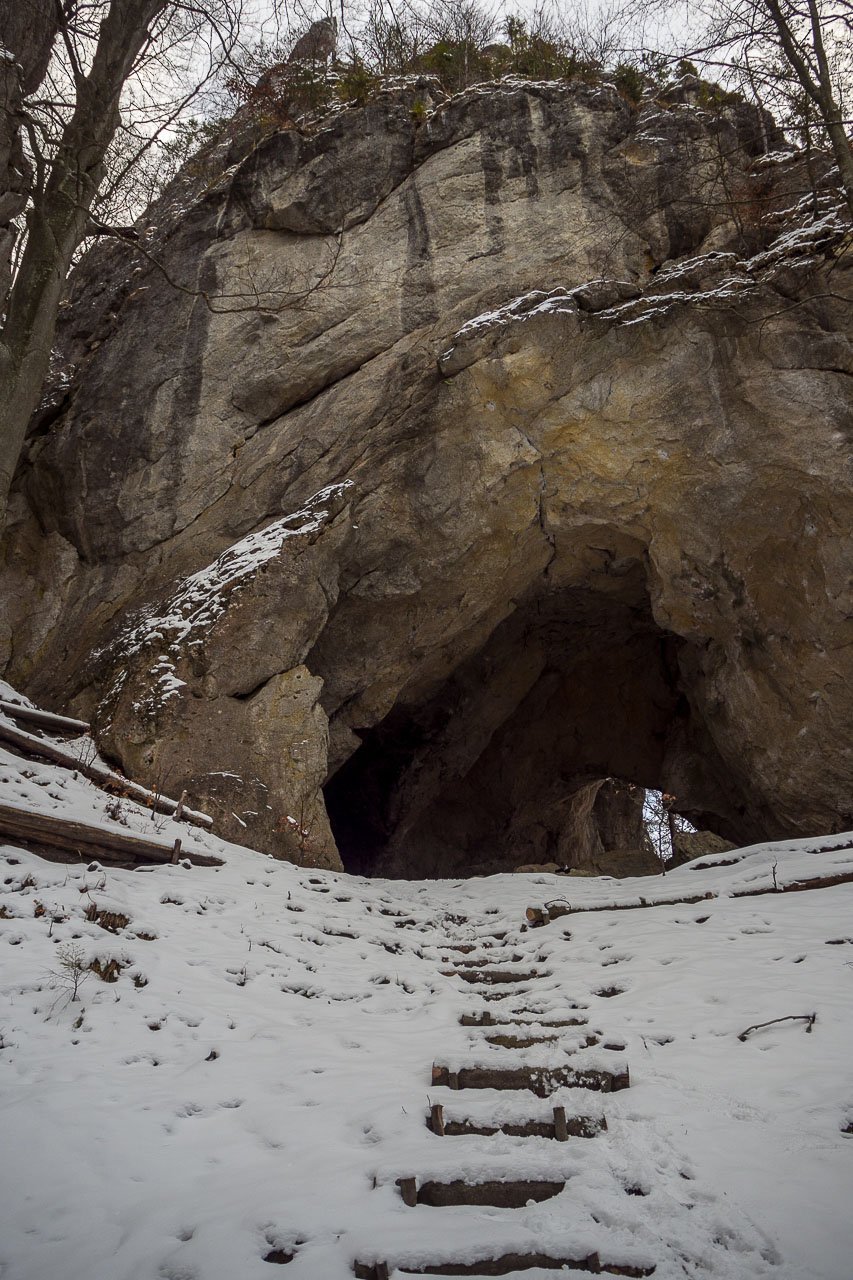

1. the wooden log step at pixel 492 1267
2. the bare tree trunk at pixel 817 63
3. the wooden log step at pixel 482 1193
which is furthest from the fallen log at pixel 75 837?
the bare tree trunk at pixel 817 63

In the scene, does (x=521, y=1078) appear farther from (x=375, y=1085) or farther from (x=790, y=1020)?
(x=790, y=1020)

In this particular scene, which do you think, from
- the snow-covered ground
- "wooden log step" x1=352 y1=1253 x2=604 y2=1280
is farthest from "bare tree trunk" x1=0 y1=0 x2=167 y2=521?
"wooden log step" x1=352 y1=1253 x2=604 y2=1280

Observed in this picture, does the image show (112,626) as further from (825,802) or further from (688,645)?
(825,802)

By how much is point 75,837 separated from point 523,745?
11172 mm

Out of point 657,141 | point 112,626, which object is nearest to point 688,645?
point 657,141

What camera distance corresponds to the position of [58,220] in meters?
7.46

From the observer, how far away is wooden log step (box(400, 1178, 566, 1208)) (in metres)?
2.48

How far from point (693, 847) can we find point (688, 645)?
324 cm

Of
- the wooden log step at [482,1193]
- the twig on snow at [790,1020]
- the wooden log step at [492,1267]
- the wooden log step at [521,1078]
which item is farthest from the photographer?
the twig on snow at [790,1020]

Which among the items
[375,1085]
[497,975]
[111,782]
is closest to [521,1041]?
[375,1085]

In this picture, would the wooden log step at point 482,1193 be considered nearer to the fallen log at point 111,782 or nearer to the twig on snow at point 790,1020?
the twig on snow at point 790,1020

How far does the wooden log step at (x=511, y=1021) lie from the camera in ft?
13.2

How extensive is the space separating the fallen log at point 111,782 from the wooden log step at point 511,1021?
362 centimetres

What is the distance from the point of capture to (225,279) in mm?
10523
